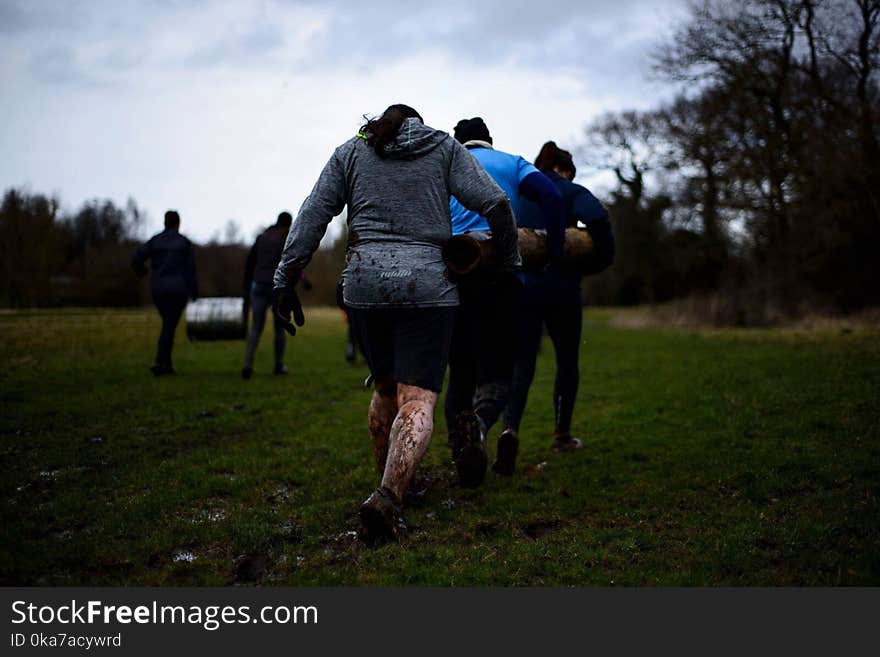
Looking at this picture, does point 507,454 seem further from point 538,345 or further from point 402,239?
point 402,239

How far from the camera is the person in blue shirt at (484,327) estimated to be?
4.36 meters

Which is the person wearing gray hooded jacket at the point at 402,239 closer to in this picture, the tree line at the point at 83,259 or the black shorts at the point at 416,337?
the black shorts at the point at 416,337

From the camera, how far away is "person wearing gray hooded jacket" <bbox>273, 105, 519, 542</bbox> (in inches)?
144

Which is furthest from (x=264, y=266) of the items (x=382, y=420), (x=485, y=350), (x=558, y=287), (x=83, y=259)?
(x=83, y=259)

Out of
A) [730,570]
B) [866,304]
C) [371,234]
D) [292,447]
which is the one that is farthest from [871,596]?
[866,304]

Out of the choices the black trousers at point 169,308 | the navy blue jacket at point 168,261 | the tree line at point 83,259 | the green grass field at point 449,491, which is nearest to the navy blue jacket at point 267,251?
the navy blue jacket at point 168,261

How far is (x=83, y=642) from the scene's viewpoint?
8.36 feet

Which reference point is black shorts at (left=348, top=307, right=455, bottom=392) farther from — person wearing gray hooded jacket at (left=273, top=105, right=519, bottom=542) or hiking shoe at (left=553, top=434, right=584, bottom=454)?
hiking shoe at (left=553, top=434, right=584, bottom=454)

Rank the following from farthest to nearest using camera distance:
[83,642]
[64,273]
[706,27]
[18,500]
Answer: [64,273], [706,27], [18,500], [83,642]

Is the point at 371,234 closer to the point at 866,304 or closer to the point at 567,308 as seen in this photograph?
the point at 567,308

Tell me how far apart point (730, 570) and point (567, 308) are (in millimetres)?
2635

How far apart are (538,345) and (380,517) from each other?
2.44 m

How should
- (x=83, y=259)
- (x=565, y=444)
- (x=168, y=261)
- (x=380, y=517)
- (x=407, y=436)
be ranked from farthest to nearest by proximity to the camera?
(x=83, y=259)
(x=168, y=261)
(x=565, y=444)
(x=407, y=436)
(x=380, y=517)

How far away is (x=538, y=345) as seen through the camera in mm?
5527
